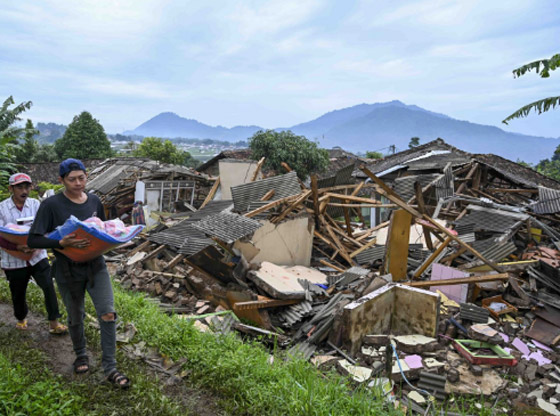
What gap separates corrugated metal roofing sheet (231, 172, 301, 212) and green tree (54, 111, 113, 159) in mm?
31514

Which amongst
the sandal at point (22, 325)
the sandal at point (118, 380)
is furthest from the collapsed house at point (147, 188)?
the sandal at point (118, 380)

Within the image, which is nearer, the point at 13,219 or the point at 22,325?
the point at 13,219

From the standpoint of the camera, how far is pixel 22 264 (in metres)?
3.79

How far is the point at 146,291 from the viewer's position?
738 cm

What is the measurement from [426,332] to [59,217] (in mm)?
5374

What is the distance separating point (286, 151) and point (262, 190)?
1475 cm

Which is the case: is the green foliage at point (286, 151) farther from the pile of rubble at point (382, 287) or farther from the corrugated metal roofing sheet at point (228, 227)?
the corrugated metal roofing sheet at point (228, 227)

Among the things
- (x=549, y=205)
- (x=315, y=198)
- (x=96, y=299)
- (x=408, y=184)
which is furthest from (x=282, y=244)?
(x=549, y=205)

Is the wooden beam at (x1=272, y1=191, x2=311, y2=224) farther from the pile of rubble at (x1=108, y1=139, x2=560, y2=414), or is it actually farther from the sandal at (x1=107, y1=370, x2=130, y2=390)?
the sandal at (x1=107, y1=370, x2=130, y2=390)

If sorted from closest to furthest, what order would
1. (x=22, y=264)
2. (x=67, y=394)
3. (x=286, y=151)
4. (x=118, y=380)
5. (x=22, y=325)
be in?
(x=67, y=394) → (x=118, y=380) → (x=22, y=264) → (x=22, y=325) → (x=286, y=151)

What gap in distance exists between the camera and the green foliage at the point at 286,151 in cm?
2503

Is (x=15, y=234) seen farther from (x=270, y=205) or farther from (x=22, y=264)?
(x=270, y=205)

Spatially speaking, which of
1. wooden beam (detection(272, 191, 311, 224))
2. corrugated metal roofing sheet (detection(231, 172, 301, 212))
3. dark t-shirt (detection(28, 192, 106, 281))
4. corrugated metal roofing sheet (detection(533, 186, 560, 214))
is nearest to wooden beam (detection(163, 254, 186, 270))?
corrugated metal roofing sheet (detection(231, 172, 301, 212))

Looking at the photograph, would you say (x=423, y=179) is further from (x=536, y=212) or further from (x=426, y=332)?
(x=426, y=332)
